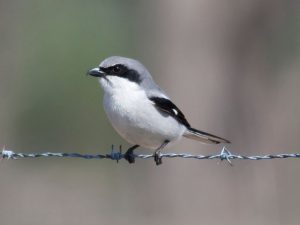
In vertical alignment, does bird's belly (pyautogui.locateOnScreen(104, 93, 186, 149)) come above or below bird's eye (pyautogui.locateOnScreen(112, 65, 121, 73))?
below

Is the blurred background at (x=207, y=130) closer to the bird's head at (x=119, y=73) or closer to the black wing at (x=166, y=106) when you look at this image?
the black wing at (x=166, y=106)

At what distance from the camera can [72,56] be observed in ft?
49.4

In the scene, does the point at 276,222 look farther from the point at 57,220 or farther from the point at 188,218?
the point at 57,220

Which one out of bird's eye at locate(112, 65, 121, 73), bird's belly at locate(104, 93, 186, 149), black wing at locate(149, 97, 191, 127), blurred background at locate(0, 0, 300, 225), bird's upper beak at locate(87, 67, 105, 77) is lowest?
bird's belly at locate(104, 93, 186, 149)

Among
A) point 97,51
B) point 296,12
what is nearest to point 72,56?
point 97,51

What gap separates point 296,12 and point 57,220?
5203 mm

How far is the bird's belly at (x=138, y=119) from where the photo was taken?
18.5 feet

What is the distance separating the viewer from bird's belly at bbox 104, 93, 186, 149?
5653 mm

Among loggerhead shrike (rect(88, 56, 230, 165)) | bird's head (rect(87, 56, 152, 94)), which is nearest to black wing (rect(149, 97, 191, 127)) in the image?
loggerhead shrike (rect(88, 56, 230, 165))

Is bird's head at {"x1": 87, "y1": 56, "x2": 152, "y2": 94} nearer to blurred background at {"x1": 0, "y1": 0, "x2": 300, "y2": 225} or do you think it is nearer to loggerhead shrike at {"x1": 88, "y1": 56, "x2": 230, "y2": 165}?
loggerhead shrike at {"x1": 88, "y1": 56, "x2": 230, "y2": 165}

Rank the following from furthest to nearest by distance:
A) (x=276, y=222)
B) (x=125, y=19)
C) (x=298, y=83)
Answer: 1. (x=125, y=19)
2. (x=298, y=83)
3. (x=276, y=222)

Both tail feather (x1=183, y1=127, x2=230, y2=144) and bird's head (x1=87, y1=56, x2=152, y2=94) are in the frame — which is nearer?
bird's head (x1=87, y1=56, x2=152, y2=94)

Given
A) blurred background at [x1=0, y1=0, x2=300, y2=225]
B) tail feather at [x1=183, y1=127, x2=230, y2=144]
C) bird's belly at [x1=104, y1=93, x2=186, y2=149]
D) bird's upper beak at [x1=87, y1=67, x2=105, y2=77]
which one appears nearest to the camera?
bird's belly at [x1=104, y1=93, x2=186, y2=149]

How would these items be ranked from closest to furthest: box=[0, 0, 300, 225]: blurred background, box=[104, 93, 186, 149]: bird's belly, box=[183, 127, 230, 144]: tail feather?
box=[104, 93, 186, 149]: bird's belly, box=[183, 127, 230, 144]: tail feather, box=[0, 0, 300, 225]: blurred background
